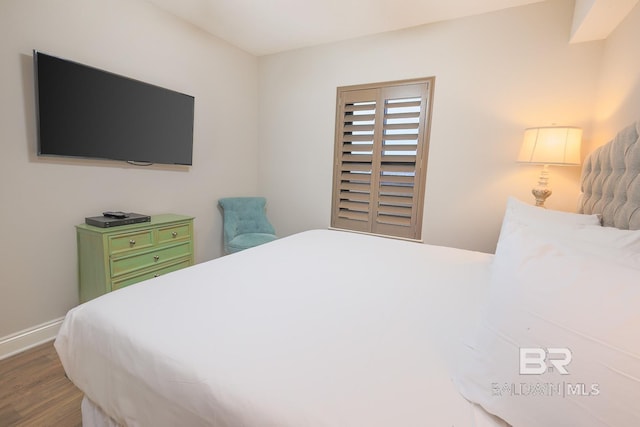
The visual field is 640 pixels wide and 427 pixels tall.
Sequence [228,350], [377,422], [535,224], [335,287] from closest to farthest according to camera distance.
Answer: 1. [377,422]
2. [228,350]
3. [335,287]
4. [535,224]

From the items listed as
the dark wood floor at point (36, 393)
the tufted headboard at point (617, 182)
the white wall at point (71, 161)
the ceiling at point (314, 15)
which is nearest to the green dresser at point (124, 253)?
the white wall at point (71, 161)

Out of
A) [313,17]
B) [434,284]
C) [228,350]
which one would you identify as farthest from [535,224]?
[313,17]

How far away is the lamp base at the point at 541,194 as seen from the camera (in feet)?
7.18

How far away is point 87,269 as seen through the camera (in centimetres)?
213

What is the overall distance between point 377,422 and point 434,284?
34.3 inches

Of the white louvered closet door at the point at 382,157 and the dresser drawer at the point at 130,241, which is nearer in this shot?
the dresser drawer at the point at 130,241

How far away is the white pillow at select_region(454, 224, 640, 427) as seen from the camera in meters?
0.48

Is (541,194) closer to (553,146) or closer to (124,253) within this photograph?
(553,146)

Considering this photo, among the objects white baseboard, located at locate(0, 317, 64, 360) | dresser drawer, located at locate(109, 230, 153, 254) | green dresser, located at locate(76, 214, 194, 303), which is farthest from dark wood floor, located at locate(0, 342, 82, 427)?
dresser drawer, located at locate(109, 230, 153, 254)

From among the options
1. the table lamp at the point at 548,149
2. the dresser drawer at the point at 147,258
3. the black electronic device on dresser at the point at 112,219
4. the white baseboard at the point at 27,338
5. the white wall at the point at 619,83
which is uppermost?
the white wall at the point at 619,83

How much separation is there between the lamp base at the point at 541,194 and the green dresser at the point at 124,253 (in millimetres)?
2937

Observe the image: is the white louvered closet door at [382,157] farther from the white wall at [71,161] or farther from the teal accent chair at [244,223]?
the white wall at [71,161]

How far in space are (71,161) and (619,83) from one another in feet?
12.2

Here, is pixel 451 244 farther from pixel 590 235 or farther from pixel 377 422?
pixel 377 422
